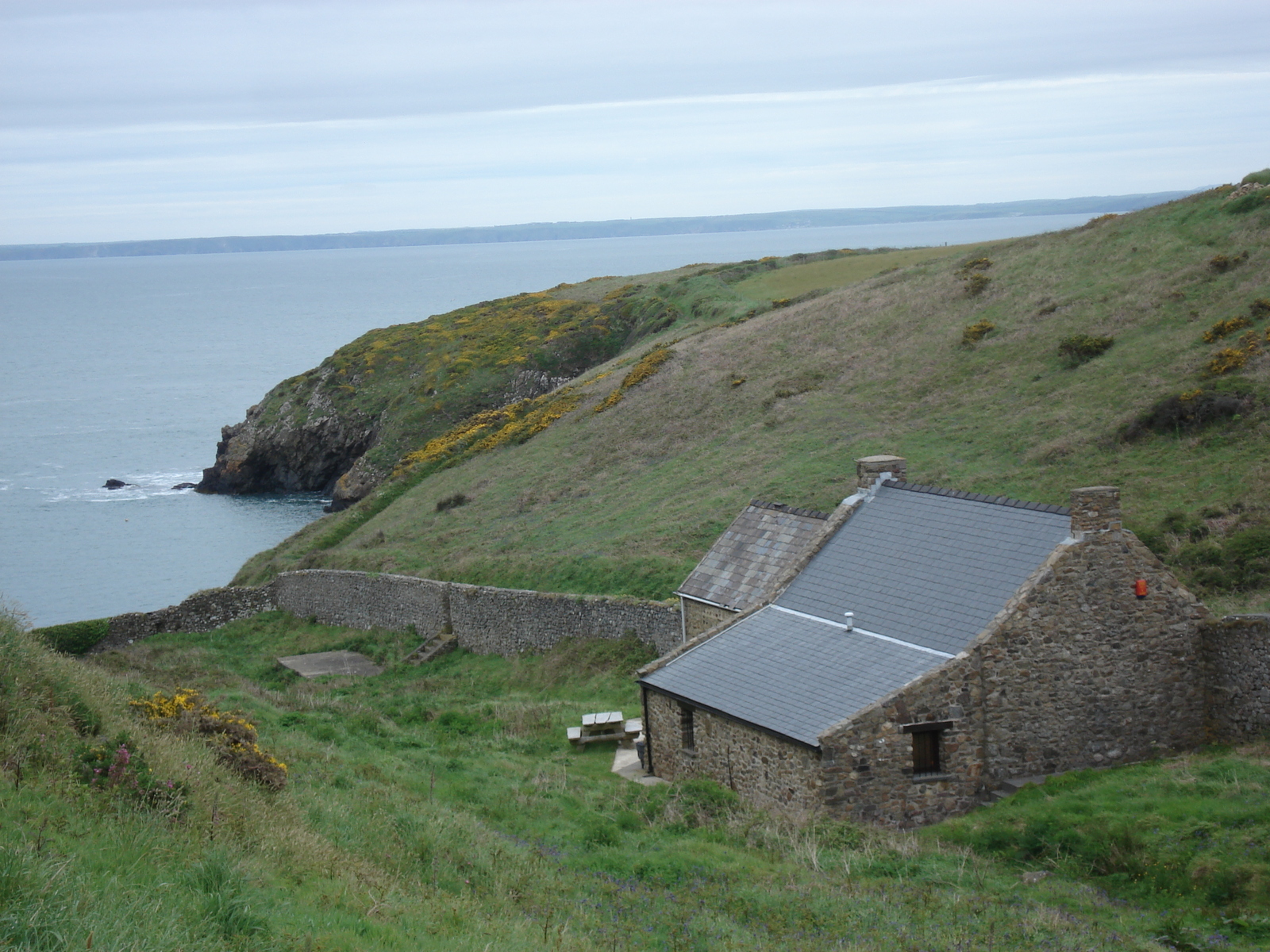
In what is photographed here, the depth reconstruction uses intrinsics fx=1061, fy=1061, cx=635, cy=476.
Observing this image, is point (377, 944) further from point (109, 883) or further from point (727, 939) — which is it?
point (727, 939)

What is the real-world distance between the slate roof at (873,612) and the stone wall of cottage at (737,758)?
0.32 m

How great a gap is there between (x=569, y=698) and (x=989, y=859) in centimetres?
1368

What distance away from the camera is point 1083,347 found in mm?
38125

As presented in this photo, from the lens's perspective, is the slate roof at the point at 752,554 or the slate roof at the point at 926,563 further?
the slate roof at the point at 752,554

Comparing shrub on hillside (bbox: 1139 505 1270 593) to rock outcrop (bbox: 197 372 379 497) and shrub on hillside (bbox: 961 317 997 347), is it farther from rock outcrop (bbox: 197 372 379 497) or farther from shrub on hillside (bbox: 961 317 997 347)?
rock outcrop (bbox: 197 372 379 497)

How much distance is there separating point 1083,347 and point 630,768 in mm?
26648

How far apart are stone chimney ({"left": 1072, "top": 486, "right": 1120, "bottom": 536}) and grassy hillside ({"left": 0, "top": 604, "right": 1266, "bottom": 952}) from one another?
3.68 meters

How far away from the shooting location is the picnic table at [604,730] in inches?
818

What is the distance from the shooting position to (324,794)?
45.0 ft

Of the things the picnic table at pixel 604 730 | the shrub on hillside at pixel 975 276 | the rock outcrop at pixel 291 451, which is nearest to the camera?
the picnic table at pixel 604 730

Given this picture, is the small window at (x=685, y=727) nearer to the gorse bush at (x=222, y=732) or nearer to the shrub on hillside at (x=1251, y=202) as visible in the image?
the gorse bush at (x=222, y=732)

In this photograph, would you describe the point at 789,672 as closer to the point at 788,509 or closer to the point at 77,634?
the point at 788,509

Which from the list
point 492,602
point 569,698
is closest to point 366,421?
point 492,602

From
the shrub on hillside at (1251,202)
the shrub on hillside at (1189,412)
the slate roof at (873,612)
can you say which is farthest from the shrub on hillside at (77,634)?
the shrub on hillside at (1251,202)
